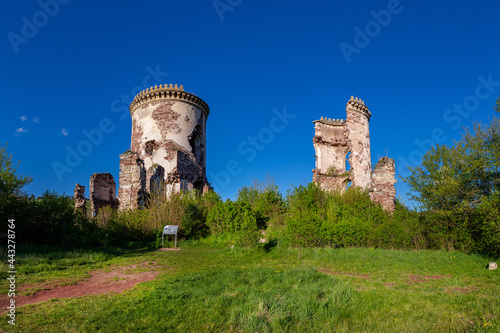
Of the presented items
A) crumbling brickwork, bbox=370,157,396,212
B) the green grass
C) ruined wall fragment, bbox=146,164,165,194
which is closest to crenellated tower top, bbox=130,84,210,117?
ruined wall fragment, bbox=146,164,165,194

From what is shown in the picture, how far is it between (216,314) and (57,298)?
2.75m

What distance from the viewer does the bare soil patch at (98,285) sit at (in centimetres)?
474

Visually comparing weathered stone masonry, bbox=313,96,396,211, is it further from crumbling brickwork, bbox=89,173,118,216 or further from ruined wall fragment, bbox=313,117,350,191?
crumbling brickwork, bbox=89,173,118,216

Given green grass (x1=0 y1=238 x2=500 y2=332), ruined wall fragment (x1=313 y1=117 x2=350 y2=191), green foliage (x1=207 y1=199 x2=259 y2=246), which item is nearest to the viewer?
green grass (x1=0 y1=238 x2=500 y2=332)

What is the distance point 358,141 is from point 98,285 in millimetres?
24441

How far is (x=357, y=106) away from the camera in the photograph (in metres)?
26.4

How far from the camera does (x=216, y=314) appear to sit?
396 centimetres

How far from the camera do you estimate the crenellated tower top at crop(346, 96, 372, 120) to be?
2598cm

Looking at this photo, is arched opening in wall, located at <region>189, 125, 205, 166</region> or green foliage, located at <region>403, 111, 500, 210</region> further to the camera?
arched opening in wall, located at <region>189, 125, 205, 166</region>

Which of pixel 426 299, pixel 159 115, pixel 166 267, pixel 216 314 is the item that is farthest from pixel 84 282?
pixel 159 115

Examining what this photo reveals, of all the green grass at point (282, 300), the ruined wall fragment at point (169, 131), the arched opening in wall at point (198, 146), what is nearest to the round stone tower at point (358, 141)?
the arched opening in wall at point (198, 146)

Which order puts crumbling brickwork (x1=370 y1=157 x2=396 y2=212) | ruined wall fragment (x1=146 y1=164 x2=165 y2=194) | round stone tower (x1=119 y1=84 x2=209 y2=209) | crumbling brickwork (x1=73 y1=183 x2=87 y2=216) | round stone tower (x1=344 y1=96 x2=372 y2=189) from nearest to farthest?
crumbling brickwork (x1=370 y1=157 x2=396 y2=212), ruined wall fragment (x1=146 y1=164 x2=165 y2=194), crumbling brickwork (x1=73 y1=183 x2=87 y2=216), round stone tower (x1=119 y1=84 x2=209 y2=209), round stone tower (x1=344 y1=96 x2=372 y2=189)

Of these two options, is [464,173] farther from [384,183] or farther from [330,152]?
[330,152]

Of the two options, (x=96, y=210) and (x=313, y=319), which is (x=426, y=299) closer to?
(x=313, y=319)
